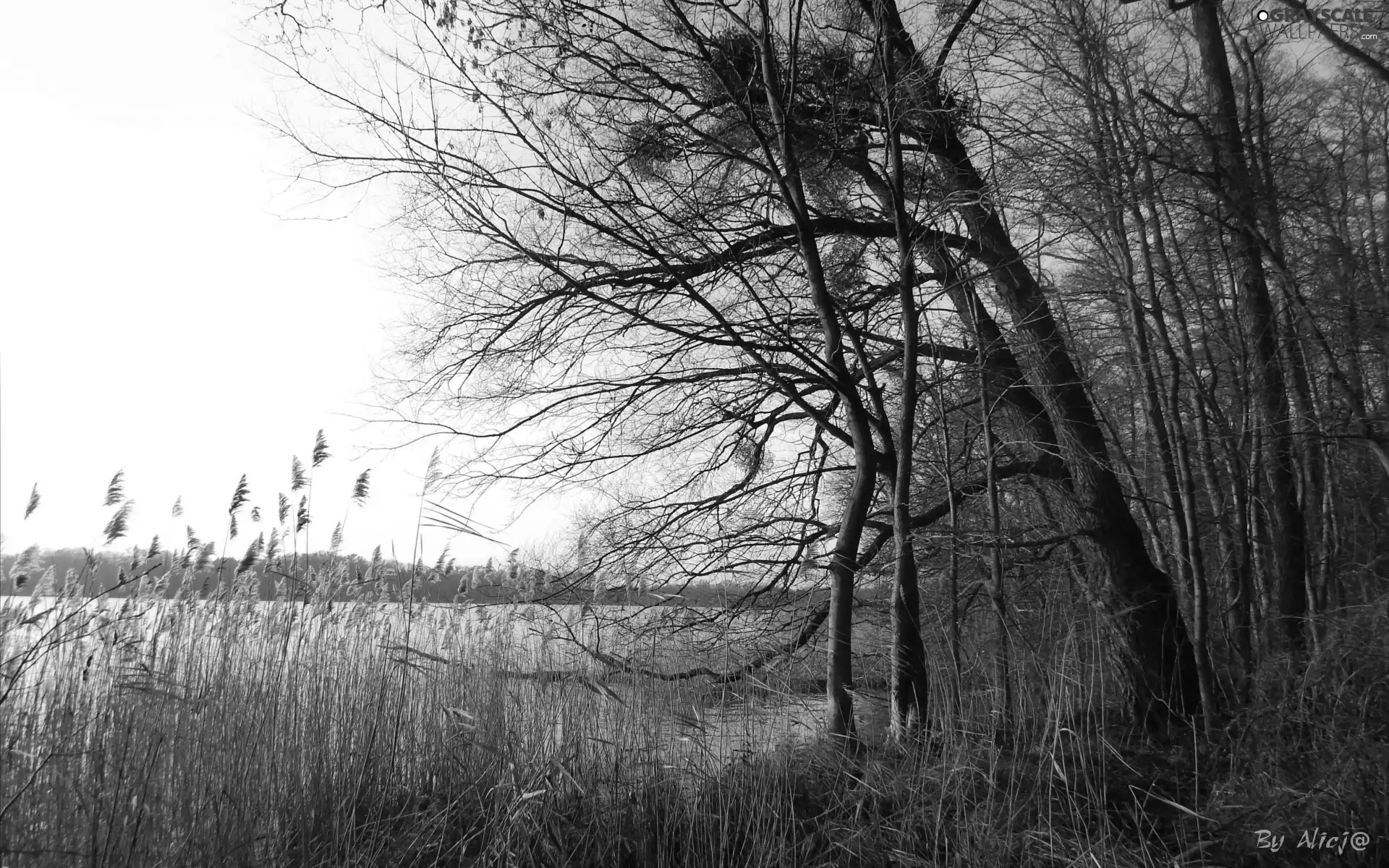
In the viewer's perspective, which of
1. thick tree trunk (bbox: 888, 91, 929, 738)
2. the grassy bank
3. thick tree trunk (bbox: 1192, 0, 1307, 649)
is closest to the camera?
the grassy bank

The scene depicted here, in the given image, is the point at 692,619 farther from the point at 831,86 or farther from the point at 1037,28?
the point at 1037,28

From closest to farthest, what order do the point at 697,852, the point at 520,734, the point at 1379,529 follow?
the point at 697,852, the point at 520,734, the point at 1379,529

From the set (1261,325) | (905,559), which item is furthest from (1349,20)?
(905,559)

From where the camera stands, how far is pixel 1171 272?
18.1 feet

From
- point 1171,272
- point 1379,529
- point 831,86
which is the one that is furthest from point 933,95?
point 1379,529

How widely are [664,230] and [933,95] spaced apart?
6.31 ft

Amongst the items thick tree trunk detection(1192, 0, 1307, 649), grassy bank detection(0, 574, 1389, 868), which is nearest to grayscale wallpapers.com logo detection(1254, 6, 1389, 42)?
thick tree trunk detection(1192, 0, 1307, 649)

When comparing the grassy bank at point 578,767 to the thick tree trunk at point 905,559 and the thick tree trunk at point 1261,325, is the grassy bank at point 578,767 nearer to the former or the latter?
the thick tree trunk at point 905,559
